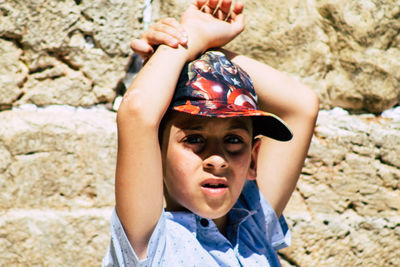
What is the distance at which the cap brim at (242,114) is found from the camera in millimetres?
1349

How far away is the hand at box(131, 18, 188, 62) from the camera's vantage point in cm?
146

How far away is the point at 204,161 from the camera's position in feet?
4.55

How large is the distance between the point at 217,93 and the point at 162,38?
0.71 feet

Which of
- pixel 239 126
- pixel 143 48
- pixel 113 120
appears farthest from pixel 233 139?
pixel 113 120

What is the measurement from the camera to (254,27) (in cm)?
214

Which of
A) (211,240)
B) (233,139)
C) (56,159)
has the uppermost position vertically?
(233,139)

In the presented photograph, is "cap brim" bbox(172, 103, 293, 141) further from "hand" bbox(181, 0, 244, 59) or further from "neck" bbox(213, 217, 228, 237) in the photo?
"neck" bbox(213, 217, 228, 237)

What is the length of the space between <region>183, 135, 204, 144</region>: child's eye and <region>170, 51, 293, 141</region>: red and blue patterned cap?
8 centimetres

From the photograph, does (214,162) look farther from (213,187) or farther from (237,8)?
(237,8)

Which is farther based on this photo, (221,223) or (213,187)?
(221,223)

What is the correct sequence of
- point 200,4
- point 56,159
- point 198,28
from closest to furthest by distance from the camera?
1. point 198,28
2. point 200,4
3. point 56,159

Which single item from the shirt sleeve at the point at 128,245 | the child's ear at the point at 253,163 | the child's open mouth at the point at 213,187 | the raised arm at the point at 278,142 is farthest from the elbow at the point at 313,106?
the shirt sleeve at the point at 128,245

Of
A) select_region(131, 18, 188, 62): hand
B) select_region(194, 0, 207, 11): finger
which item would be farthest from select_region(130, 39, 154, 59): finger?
select_region(194, 0, 207, 11): finger

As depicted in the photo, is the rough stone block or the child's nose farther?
the rough stone block
